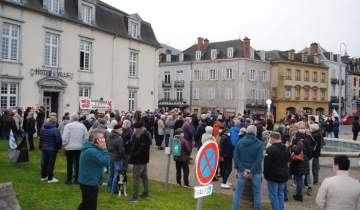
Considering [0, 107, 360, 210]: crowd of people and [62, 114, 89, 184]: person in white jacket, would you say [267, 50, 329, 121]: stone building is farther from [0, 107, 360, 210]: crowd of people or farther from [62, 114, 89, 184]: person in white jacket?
[62, 114, 89, 184]: person in white jacket

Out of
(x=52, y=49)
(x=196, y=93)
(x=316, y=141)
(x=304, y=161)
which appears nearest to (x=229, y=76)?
(x=196, y=93)

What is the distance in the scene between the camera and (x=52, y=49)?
27.3 meters

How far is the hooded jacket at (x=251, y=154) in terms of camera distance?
8.65 meters

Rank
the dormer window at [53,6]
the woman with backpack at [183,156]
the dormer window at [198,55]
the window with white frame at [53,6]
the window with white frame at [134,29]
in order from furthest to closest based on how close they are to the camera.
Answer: the dormer window at [198,55]
the window with white frame at [134,29]
the window with white frame at [53,6]
the dormer window at [53,6]
the woman with backpack at [183,156]

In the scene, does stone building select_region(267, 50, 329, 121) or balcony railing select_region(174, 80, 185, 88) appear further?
balcony railing select_region(174, 80, 185, 88)

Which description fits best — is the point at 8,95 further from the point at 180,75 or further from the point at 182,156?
the point at 180,75

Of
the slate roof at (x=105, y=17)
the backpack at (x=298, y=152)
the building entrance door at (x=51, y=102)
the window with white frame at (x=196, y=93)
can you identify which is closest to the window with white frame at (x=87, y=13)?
the slate roof at (x=105, y=17)

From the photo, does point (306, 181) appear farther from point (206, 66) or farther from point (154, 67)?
point (206, 66)

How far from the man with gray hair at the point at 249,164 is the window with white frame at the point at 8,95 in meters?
19.5

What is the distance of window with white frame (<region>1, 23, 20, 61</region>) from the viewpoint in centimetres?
2421

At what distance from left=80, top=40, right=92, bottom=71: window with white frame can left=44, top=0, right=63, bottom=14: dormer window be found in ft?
10.1

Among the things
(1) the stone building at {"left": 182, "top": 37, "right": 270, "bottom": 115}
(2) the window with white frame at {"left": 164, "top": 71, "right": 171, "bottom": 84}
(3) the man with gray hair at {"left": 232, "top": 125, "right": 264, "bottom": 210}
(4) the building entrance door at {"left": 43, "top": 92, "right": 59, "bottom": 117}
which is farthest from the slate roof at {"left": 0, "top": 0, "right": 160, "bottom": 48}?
(2) the window with white frame at {"left": 164, "top": 71, "right": 171, "bottom": 84}

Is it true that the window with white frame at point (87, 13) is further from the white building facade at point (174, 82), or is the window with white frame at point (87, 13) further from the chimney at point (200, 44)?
the chimney at point (200, 44)

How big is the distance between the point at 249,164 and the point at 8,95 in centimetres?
1990
